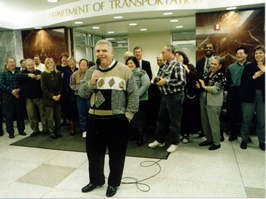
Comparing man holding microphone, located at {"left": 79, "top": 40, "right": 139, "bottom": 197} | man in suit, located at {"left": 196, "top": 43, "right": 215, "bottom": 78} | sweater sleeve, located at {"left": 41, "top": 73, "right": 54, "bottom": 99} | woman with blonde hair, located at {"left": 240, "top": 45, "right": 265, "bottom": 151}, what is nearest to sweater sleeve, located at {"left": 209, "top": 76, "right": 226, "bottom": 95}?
woman with blonde hair, located at {"left": 240, "top": 45, "right": 265, "bottom": 151}

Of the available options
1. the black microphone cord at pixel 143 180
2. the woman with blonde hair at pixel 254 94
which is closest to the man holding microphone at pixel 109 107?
the black microphone cord at pixel 143 180

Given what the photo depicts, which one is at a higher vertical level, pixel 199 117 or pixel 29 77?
pixel 29 77

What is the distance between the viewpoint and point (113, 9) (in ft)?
17.9

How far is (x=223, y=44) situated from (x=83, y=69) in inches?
150

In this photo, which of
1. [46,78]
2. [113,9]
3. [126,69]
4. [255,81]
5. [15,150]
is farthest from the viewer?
[113,9]

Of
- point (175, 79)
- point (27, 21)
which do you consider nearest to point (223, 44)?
point (175, 79)

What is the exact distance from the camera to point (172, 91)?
335 cm

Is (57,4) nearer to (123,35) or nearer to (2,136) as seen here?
(2,136)

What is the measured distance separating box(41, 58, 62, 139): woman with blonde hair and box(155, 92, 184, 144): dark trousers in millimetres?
2089

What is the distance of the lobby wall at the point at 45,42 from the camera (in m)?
7.40

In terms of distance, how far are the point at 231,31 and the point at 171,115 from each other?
360 cm

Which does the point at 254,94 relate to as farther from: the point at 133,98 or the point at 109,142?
the point at 109,142

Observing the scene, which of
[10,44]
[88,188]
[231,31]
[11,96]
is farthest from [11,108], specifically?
[231,31]

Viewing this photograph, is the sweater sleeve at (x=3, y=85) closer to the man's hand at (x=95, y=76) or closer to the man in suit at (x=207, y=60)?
the man's hand at (x=95, y=76)
